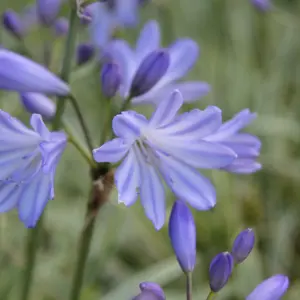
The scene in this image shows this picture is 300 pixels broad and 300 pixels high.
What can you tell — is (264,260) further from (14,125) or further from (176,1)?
(176,1)

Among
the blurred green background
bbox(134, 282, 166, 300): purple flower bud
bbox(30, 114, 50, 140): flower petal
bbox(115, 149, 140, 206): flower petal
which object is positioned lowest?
the blurred green background

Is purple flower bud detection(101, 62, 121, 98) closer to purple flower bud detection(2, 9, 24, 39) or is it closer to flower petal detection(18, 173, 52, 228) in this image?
flower petal detection(18, 173, 52, 228)

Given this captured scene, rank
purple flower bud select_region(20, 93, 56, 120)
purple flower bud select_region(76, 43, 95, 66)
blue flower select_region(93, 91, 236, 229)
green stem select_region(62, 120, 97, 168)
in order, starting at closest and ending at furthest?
blue flower select_region(93, 91, 236, 229), green stem select_region(62, 120, 97, 168), purple flower bud select_region(20, 93, 56, 120), purple flower bud select_region(76, 43, 95, 66)

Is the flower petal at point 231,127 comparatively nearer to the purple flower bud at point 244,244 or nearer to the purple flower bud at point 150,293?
the purple flower bud at point 244,244

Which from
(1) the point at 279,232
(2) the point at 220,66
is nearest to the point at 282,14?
(2) the point at 220,66

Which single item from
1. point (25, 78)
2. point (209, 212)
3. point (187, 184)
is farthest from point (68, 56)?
point (209, 212)

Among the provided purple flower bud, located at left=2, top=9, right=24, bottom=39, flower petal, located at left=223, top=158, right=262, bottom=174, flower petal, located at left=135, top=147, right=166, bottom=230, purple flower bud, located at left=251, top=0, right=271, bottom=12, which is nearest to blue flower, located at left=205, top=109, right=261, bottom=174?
flower petal, located at left=223, top=158, right=262, bottom=174

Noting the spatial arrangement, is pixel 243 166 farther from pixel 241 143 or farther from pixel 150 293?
pixel 150 293

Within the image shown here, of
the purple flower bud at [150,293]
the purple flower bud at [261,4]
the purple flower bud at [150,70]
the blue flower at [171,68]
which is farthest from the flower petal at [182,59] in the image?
the purple flower bud at [261,4]
